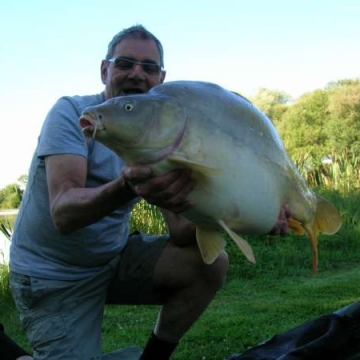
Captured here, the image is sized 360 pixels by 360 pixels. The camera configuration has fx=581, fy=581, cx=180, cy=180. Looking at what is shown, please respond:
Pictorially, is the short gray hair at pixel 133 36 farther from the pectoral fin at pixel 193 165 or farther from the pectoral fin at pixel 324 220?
the pectoral fin at pixel 193 165

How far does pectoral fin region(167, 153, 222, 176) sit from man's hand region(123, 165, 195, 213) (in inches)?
1.0

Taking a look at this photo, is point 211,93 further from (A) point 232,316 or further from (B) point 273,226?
(A) point 232,316

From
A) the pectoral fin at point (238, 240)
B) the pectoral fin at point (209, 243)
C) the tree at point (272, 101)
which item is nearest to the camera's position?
the pectoral fin at point (238, 240)

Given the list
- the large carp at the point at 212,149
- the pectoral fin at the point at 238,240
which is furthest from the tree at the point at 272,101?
the pectoral fin at the point at 238,240

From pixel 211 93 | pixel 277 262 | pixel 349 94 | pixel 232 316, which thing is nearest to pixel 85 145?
pixel 211 93

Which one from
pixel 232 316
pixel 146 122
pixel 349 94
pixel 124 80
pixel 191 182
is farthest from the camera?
pixel 349 94

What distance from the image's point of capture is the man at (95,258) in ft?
6.97

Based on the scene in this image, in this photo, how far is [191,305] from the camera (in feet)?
7.71

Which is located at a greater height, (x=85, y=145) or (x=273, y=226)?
(x=85, y=145)

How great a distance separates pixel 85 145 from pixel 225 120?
2.24ft

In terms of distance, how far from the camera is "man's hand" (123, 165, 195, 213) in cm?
136

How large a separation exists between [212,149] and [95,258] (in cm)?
100

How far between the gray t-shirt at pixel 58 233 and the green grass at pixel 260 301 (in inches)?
36.2

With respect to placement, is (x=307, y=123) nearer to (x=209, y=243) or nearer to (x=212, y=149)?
(x=209, y=243)
